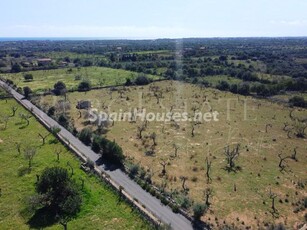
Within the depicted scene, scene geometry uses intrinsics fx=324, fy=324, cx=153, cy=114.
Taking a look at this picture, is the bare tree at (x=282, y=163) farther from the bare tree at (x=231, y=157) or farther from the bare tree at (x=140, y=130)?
the bare tree at (x=140, y=130)

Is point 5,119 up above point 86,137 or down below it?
below

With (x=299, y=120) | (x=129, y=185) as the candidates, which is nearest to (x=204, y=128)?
(x=299, y=120)

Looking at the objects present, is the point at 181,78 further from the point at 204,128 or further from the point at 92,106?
the point at 204,128

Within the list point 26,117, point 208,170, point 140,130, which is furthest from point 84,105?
point 208,170

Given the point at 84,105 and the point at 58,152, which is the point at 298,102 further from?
the point at 58,152

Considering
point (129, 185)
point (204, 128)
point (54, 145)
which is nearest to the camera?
point (129, 185)

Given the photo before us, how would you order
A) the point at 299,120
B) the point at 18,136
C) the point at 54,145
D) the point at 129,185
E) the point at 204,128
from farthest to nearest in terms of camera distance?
the point at 299,120, the point at 204,128, the point at 18,136, the point at 54,145, the point at 129,185

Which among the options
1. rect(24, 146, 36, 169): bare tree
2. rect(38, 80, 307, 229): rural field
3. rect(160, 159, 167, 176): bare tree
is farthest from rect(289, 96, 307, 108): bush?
rect(24, 146, 36, 169): bare tree

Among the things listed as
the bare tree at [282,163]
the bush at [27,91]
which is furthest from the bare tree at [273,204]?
the bush at [27,91]
